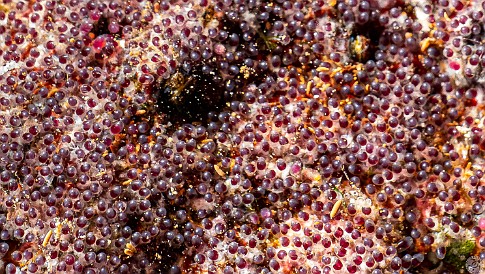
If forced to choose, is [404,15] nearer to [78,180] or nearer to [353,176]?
[353,176]

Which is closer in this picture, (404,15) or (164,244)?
Result: (164,244)

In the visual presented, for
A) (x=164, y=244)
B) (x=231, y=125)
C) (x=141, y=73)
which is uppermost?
(x=141, y=73)

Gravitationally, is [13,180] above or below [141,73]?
below

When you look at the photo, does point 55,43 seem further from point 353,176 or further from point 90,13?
point 353,176

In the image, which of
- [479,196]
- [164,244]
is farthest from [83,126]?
[479,196]

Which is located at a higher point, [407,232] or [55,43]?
[55,43]

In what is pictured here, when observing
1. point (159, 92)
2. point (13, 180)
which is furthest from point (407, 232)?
point (13, 180)
